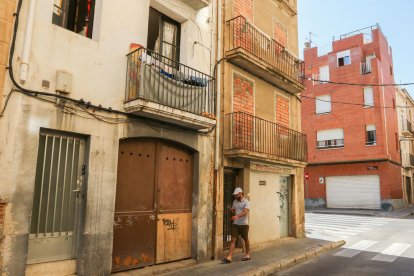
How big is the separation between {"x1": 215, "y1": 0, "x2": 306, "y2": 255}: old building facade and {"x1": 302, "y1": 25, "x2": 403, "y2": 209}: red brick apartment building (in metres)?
13.3

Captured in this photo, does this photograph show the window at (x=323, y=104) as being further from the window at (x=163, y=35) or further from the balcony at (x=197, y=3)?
the window at (x=163, y=35)

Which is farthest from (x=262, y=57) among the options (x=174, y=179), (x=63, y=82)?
(x=63, y=82)

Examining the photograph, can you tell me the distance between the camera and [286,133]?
11992 mm

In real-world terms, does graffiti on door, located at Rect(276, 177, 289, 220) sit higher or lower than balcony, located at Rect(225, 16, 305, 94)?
lower

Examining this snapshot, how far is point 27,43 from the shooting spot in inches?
218

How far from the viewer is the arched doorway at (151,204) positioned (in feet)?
22.9

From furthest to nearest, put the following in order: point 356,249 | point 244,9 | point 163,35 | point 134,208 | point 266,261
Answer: point 244,9
point 356,249
point 163,35
point 266,261
point 134,208

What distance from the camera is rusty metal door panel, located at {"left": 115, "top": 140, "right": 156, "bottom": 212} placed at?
7039mm

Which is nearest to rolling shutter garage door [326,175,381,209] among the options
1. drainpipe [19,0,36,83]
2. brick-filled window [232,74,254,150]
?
Result: brick-filled window [232,74,254,150]

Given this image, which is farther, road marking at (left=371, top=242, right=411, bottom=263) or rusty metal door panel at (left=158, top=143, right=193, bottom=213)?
road marking at (left=371, top=242, right=411, bottom=263)

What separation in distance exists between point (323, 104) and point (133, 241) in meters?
25.7

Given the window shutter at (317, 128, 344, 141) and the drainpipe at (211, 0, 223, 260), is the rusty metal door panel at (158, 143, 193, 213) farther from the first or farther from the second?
the window shutter at (317, 128, 344, 141)

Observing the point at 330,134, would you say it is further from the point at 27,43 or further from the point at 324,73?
the point at 27,43

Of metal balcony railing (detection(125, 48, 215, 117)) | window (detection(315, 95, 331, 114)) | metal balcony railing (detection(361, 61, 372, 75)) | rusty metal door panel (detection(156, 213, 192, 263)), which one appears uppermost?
metal balcony railing (detection(361, 61, 372, 75))
